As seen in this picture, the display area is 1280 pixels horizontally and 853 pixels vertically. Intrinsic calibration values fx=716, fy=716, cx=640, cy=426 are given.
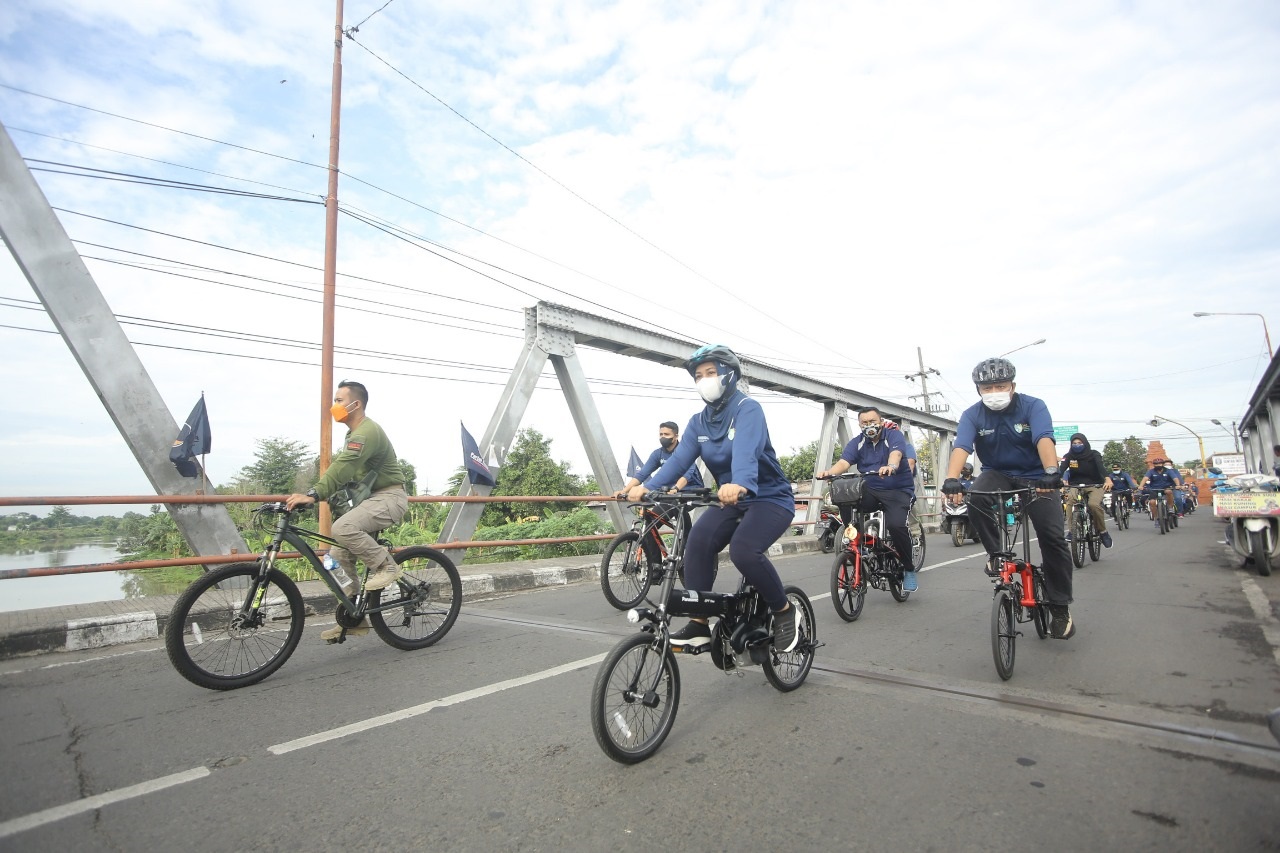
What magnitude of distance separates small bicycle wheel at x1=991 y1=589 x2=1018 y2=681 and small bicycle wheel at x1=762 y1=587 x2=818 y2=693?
3.16ft

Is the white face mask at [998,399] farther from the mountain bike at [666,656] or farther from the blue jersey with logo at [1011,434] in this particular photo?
the mountain bike at [666,656]

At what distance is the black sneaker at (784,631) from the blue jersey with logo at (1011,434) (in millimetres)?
2047

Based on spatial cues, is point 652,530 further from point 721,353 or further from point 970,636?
point 721,353

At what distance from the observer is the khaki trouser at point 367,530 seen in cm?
474

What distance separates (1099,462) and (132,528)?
1213 cm

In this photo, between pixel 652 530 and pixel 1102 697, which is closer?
pixel 1102 697

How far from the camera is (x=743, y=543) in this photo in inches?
136

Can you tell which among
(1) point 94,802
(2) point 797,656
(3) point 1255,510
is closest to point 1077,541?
(3) point 1255,510

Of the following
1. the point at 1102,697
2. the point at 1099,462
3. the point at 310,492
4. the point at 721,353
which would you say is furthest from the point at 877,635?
the point at 1099,462

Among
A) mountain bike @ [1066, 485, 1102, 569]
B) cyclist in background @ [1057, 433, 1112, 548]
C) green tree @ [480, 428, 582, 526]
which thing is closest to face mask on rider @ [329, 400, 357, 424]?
cyclist in background @ [1057, 433, 1112, 548]

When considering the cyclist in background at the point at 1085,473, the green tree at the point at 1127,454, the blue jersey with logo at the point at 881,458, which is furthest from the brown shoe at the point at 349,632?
the green tree at the point at 1127,454

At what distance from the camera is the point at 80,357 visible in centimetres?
756

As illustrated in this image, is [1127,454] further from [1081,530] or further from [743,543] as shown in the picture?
[743,543]

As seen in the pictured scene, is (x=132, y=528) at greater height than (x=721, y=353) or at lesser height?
lesser
